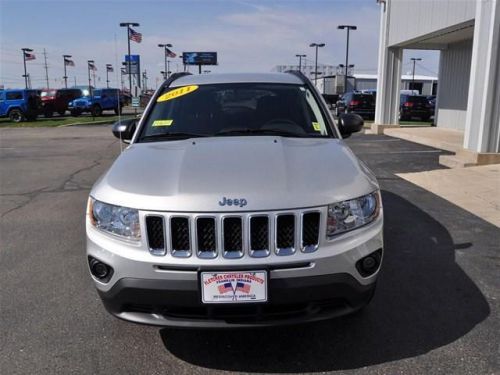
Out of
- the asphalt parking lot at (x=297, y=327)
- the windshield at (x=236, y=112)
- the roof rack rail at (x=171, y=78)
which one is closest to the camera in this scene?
the asphalt parking lot at (x=297, y=327)

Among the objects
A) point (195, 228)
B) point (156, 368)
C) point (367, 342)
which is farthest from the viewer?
point (367, 342)

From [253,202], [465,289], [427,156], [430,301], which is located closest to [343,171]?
[253,202]

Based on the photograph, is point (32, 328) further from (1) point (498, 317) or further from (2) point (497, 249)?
(2) point (497, 249)

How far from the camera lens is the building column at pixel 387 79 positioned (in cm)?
1844

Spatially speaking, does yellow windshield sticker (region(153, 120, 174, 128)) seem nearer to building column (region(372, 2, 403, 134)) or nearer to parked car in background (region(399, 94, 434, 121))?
building column (region(372, 2, 403, 134))

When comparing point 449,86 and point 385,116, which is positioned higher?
point 449,86

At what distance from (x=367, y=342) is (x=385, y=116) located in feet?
56.9

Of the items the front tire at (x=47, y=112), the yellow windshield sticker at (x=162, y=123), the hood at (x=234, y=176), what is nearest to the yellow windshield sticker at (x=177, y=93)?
the yellow windshield sticker at (x=162, y=123)

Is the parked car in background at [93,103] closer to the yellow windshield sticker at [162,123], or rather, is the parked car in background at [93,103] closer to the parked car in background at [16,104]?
the parked car in background at [16,104]

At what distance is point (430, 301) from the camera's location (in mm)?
3646

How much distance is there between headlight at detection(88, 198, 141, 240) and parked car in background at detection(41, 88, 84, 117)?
33032mm

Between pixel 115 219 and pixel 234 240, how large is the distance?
716 mm

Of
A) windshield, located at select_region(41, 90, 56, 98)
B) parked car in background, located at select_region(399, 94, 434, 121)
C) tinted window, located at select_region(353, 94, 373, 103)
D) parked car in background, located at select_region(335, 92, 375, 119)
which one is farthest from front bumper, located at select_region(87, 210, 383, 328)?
windshield, located at select_region(41, 90, 56, 98)

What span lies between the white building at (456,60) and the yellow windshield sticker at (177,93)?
7388mm
